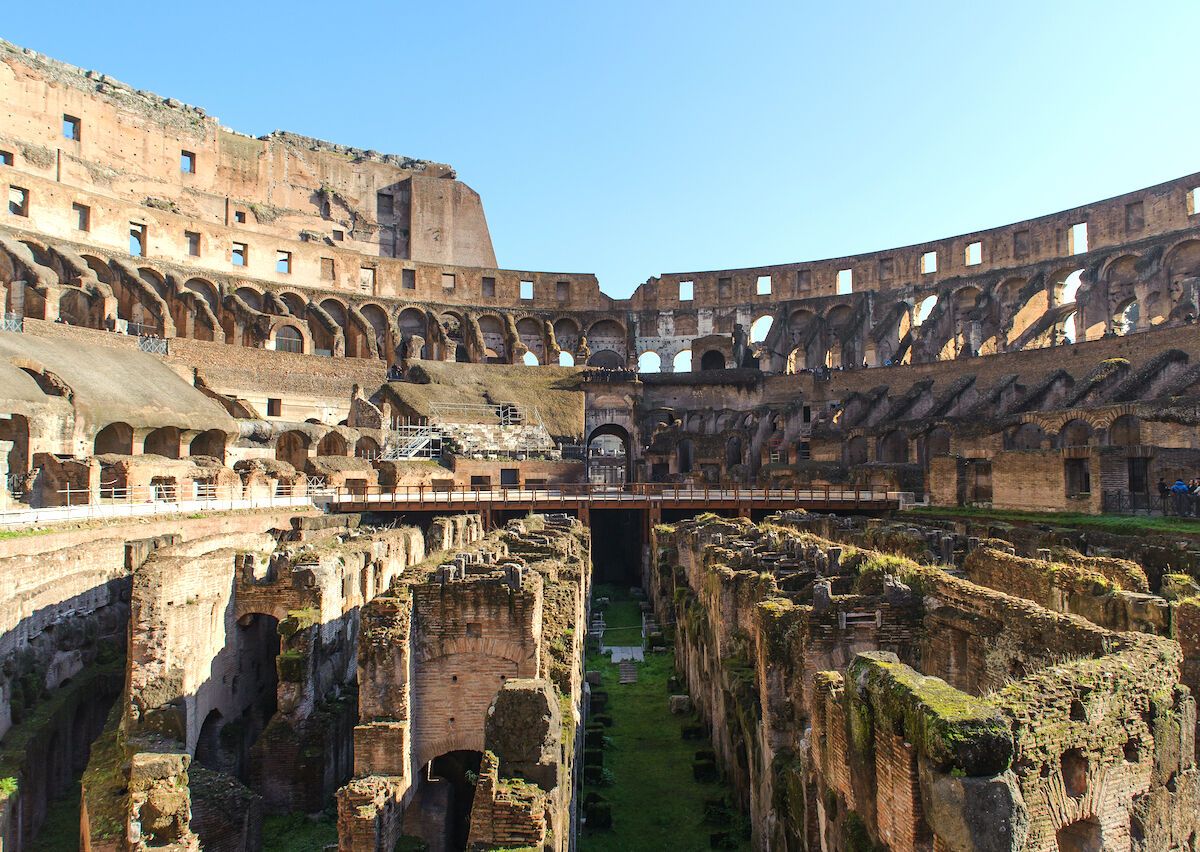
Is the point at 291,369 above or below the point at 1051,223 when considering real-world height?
below

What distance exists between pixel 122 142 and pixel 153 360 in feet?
78.7

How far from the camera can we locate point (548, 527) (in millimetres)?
22375

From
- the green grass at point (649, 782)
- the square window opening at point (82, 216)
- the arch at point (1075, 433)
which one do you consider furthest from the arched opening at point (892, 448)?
the square window opening at point (82, 216)

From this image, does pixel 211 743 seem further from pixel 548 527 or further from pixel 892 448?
pixel 892 448

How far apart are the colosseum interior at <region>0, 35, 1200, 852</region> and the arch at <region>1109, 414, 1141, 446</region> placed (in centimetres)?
10

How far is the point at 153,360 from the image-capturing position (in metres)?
40.8

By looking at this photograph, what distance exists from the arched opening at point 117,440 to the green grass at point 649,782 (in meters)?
22.6

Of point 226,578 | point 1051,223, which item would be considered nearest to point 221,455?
point 226,578

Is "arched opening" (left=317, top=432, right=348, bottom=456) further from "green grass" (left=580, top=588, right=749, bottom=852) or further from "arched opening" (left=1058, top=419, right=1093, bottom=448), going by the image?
"arched opening" (left=1058, top=419, right=1093, bottom=448)

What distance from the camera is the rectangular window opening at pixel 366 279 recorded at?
197 ft

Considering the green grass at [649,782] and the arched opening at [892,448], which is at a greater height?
the arched opening at [892,448]

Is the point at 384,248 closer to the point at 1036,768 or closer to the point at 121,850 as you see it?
the point at 121,850

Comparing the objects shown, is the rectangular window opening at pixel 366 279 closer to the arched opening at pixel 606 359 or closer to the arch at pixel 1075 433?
the arched opening at pixel 606 359

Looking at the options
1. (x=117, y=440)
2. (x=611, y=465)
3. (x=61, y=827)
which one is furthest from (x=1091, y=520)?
(x=117, y=440)
